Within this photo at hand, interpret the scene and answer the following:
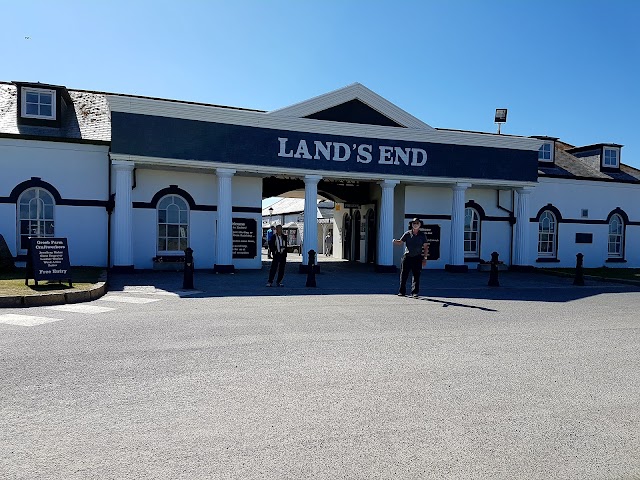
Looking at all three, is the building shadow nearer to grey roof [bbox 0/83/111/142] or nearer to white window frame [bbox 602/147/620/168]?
grey roof [bbox 0/83/111/142]

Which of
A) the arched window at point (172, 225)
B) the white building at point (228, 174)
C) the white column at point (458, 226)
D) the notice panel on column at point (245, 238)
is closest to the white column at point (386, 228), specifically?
the white building at point (228, 174)

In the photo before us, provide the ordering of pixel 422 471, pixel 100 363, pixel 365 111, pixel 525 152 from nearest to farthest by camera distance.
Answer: pixel 422 471 < pixel 100 363 < pixel 365 111 < pixel 525 152

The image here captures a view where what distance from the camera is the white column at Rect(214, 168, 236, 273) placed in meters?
16.5

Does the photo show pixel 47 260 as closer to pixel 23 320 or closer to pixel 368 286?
pixel 23 320

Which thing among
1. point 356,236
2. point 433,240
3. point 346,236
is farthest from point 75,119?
point 433,240

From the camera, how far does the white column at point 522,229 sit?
20.8m

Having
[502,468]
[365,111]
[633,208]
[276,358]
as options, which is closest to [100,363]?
[276,358]

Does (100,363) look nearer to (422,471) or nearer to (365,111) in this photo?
(422,471)

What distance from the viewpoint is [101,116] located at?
716 inches

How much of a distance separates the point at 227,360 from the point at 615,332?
252 inches

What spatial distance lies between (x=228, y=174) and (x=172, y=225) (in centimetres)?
294

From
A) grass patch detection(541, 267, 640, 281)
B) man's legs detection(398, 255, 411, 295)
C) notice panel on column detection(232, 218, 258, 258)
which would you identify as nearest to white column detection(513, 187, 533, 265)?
grass patch detection(541, 267, 640, 281)

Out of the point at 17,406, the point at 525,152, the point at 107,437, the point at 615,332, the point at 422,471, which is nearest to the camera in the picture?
the point at 422,471

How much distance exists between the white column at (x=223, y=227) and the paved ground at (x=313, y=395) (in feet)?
24.0
